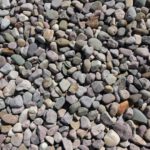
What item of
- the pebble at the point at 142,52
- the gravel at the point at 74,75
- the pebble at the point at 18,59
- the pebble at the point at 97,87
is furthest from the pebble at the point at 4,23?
the pebble at the point at 142,52

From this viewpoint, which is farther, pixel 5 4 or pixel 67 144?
pixel 5 4

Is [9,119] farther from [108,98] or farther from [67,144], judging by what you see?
[108,98]

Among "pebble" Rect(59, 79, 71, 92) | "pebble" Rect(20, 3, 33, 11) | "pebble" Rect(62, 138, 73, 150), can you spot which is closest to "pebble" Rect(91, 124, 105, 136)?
"pebble" Rect(62, 138, 73, 150)

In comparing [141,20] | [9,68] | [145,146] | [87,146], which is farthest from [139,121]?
[9,68]

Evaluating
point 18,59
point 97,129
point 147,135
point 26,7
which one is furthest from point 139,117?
point 26,7

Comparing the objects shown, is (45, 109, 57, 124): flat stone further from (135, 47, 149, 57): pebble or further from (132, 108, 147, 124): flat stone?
(135, 47, 149, 57): pebble

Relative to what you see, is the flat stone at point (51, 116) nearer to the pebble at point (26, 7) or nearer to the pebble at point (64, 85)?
the pebble at point (64, 85)

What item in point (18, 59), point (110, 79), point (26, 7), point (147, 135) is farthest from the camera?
point (26, 7)
